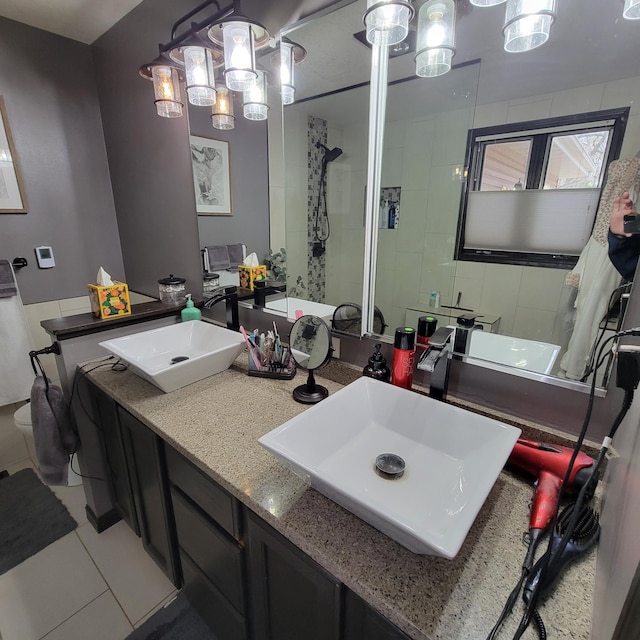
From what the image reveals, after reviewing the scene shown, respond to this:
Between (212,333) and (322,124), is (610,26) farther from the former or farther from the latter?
(212,333)

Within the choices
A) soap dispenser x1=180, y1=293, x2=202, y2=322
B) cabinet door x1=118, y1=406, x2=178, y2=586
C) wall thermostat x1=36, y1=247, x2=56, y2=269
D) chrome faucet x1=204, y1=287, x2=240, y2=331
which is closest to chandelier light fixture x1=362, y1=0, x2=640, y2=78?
chrome faucet x1=204, y1=287, x2=240, y2=331

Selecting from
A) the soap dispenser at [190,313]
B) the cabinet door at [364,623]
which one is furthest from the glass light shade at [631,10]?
the soap dispenser at [190,313]

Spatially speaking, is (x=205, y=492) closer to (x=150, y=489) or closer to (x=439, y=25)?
(x=150, y=489)

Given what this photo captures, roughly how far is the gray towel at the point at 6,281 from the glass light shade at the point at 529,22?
247 centimetres

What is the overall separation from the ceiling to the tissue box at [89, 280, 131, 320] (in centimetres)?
137

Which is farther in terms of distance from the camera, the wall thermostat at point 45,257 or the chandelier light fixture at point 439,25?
the wall thermostat at point 45,257

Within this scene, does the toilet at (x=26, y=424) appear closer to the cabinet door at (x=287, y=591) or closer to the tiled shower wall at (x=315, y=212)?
the cabinet door at (x=287, y=591)

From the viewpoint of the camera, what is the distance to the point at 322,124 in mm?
1548

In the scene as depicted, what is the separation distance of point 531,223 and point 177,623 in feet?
6.61

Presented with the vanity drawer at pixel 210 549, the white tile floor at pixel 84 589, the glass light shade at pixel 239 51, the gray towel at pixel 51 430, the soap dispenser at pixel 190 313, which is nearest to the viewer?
the vanity drawer at pixel 210 549

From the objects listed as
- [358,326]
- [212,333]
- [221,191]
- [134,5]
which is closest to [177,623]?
[212,333]

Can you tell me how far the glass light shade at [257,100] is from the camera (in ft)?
4.80

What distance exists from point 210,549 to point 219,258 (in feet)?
4.32

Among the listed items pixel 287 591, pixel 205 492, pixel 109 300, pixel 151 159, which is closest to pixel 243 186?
pixel 151 159
